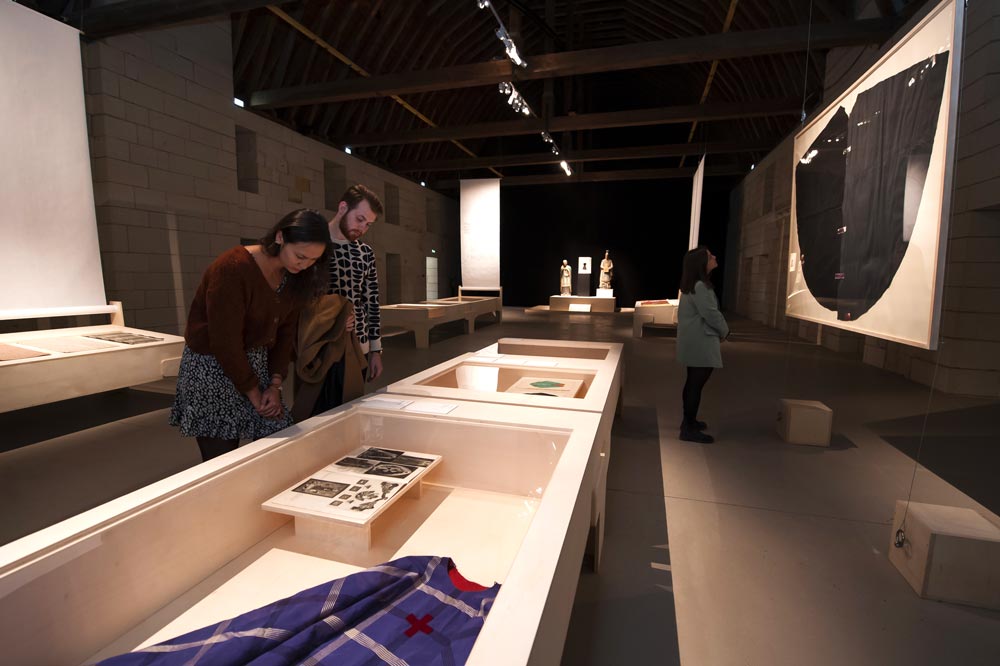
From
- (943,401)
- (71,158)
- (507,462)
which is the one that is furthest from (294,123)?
(943,401)

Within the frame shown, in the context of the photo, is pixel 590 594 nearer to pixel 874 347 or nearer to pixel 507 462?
pixel 507 462

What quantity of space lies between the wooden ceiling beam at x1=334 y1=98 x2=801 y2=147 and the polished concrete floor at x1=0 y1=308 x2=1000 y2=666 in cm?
617

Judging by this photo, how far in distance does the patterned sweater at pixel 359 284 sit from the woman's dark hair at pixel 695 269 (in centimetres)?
217

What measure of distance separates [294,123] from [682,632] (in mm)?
11120

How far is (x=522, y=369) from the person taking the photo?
2.78 metres

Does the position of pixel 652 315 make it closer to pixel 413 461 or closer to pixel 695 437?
pixel 695 437

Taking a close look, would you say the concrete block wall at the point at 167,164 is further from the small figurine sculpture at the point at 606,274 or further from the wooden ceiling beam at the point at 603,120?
the small figurine sculpture at the point at 606,274

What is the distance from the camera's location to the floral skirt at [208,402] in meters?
1.62

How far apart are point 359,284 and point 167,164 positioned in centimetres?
673

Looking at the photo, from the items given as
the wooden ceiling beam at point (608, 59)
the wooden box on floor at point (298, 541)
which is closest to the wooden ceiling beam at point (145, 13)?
the wooden ceiling beam at point (608, 59)

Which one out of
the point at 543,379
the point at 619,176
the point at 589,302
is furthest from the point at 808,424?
the point at 619,176

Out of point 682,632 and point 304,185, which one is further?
point 304,185

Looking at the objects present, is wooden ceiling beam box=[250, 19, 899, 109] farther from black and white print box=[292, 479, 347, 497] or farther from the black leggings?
black and white print box=[292, 479, 347, 497]

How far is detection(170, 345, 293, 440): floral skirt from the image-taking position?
1.62m
